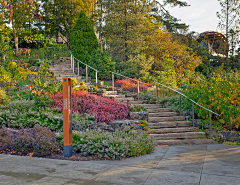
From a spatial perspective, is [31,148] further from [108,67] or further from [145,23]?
[145,23]

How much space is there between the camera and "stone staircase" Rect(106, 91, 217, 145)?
731 centimetres

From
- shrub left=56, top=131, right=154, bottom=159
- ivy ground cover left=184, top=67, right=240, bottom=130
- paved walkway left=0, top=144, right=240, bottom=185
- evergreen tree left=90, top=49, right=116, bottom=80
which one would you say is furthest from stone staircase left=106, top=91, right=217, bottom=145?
evergreen tree left=90, top=49, right=116, bottom=80

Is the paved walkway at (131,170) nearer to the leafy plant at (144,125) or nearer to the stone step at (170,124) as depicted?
the leafy plant at (144,125)

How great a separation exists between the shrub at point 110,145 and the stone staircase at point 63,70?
25.2 feet

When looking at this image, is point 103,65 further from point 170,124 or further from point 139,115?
point 170,124

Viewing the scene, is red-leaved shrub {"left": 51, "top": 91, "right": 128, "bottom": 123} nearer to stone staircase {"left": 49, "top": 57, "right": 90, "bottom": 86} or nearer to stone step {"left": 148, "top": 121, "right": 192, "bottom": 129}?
stone step {"left": 148, "top": 121, "right": 192, "bottom": 129}

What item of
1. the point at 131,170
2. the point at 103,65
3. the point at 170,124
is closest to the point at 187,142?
the point at 170,124

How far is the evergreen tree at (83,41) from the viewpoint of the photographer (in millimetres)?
15944

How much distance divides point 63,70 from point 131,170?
11.9m

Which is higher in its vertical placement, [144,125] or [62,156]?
[144,125]

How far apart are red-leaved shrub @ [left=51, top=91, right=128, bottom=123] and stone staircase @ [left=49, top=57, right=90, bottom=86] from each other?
4.58m

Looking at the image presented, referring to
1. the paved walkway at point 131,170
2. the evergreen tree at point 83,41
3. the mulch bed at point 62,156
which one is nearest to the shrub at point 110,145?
the mulch bed at point 62,156

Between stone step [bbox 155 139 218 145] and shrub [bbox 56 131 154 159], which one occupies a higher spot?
shrub [bbox 56 131 154 159]

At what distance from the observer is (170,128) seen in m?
7.99
